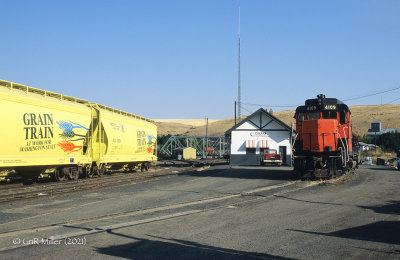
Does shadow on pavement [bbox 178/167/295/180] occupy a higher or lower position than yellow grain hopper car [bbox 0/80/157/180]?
lower

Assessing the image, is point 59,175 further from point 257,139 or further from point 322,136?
point 257,139

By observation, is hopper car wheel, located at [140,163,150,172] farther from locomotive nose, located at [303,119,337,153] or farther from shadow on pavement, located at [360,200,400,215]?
shadow on pavement, located at [360,200,400,215]

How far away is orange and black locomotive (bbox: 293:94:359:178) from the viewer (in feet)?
66.2

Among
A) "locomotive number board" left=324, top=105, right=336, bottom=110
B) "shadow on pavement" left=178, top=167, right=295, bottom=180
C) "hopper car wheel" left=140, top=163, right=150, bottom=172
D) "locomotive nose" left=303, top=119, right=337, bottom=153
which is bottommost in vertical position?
"shadow on pavement" left=178, top=167, right=295, bottom=180

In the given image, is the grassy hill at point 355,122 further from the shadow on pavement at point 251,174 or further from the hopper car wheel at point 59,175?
the hopper car wheel at point 59,175

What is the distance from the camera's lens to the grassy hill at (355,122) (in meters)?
121

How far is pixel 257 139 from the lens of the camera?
137 feet

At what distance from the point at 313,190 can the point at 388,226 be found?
711cm

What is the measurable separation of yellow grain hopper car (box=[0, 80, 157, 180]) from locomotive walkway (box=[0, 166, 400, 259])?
3254 millimetres

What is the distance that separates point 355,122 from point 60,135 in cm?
12618

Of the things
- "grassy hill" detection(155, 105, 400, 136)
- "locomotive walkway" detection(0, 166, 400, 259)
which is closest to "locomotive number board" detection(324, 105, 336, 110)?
"locomotive walkway" detection(0, 166, 400, 259)

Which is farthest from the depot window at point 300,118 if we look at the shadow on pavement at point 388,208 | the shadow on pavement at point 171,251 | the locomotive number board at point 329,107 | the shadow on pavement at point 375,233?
the shadow on pavement at point 171,251

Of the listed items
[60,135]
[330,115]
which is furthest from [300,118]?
[60,135]

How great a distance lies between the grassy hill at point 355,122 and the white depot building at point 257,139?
64.4 metres
